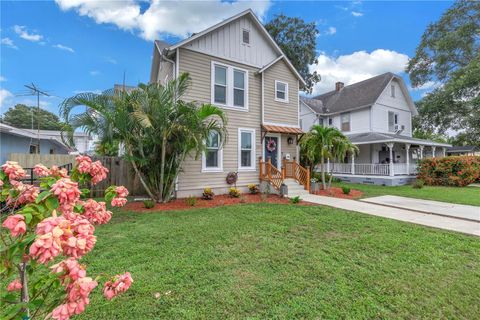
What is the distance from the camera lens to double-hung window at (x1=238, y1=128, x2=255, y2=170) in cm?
1057

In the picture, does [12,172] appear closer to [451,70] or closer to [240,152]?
[240,152]

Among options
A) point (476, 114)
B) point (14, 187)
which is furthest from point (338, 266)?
point (476, 114)

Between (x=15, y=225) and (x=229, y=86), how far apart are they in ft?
32.6

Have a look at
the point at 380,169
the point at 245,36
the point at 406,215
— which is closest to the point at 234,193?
the point at 406,215

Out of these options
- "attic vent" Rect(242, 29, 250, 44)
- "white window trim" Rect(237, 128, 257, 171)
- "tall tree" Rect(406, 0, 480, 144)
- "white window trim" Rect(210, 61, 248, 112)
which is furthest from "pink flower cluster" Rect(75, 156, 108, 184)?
"tall tree" Rect(406, 0, 480, 144)

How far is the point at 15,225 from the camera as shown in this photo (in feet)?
4.01

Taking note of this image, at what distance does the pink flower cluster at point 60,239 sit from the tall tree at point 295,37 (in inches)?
883

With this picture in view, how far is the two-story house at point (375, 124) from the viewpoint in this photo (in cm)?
1600

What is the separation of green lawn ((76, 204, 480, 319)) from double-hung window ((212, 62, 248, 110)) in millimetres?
6150

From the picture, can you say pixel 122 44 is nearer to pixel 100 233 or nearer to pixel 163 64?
pixel 163 64

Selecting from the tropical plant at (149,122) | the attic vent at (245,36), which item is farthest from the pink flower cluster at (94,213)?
the attic vent at (245,36)

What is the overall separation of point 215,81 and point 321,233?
771 centimetres

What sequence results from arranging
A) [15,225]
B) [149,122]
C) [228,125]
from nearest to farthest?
[15,225] → [149,122] → [228,125]

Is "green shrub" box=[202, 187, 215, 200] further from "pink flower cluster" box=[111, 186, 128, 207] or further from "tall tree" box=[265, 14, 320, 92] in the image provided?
"tall tree" box=[265, 14, 320, 92]
